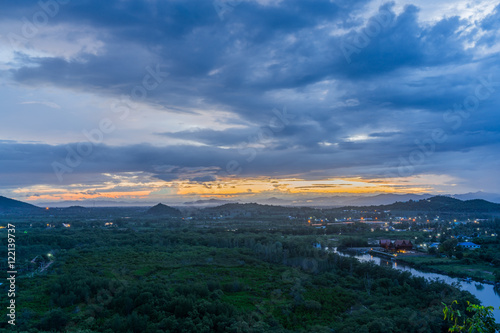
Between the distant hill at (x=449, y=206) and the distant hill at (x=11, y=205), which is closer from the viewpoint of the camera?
the distant hill at (x=449, y=206)

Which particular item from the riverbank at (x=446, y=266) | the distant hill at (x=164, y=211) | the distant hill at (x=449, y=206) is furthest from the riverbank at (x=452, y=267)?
the distant hill at (x=164, y=211)

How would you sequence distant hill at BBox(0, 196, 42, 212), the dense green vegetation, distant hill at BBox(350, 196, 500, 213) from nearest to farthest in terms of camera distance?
1. the dense green vegetation
2. distant hill at BBox(350, 196, 500, 213)
3. distant hill at BBox(0, 196, 42, 212)

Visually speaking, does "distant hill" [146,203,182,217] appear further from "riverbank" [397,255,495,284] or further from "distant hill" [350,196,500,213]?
"riverbank" [397,255,495,284]

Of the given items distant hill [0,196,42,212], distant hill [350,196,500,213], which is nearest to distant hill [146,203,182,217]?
distant hill [0,196,42,212]

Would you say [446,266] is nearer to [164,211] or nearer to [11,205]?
[164,211]

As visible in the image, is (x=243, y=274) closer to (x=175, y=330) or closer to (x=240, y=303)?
(x=240, y=303)

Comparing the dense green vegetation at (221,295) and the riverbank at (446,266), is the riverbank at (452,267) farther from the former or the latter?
the dense green vegetation at (221,295)

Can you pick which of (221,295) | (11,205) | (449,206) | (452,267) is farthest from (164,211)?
(221,295)

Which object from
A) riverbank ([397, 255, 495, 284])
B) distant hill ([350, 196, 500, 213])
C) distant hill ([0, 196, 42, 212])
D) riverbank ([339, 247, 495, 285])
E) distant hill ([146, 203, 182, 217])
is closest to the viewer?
riverbank ([397, 255, 495, 284])

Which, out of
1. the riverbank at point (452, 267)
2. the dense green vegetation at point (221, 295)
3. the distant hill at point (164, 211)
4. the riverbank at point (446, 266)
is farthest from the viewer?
the distant hill at point (164, 211)
